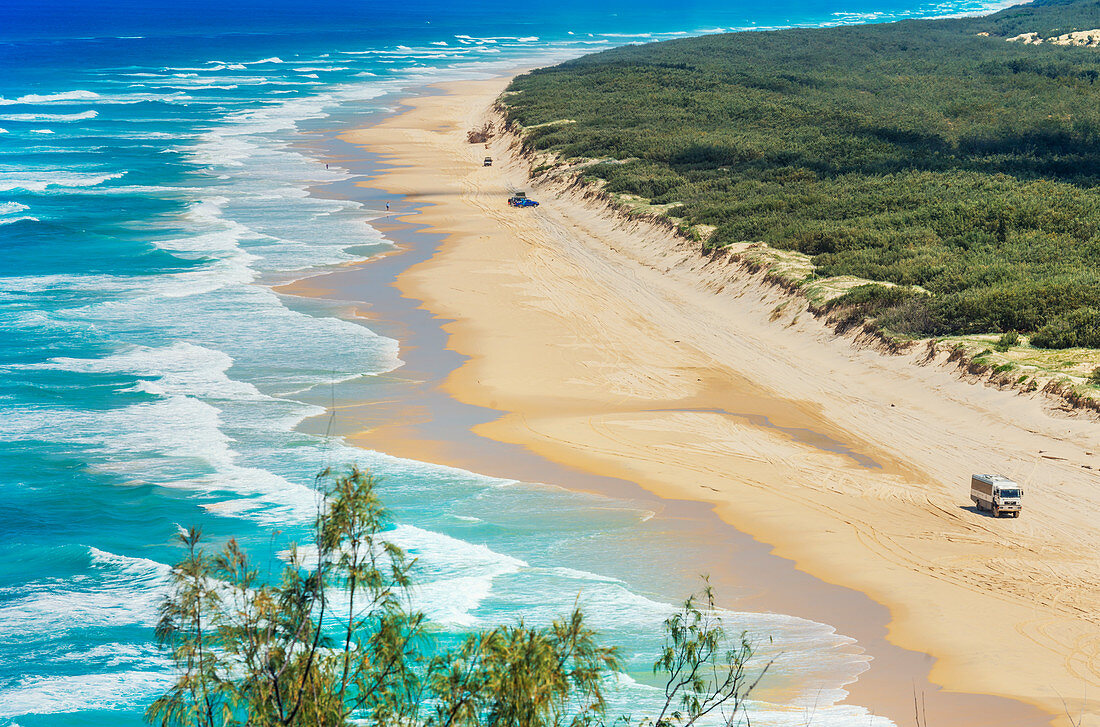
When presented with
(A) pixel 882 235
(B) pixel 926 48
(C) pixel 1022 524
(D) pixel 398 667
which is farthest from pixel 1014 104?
(D) pixel 398 667

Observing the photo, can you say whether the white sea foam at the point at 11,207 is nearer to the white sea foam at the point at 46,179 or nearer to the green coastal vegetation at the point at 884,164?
the white sea foam at the point at 46,179

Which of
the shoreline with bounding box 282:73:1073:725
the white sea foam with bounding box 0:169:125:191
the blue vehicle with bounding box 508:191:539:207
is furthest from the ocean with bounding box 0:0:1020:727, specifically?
the blue vehicle with bounding box 508:191:539:207

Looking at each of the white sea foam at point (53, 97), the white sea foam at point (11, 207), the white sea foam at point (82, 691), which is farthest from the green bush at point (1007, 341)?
the white sea foam at point (53, 97)

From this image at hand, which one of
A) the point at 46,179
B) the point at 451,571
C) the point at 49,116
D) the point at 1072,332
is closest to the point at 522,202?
the point at 46,179

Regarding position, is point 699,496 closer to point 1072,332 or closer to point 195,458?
point 195,458

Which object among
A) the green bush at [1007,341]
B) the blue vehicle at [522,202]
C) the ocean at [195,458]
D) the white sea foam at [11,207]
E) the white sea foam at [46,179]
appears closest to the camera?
the ocean at [195,458]

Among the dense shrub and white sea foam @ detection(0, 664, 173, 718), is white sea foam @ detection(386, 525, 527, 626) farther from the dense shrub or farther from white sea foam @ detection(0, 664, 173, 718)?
the dense shrub
